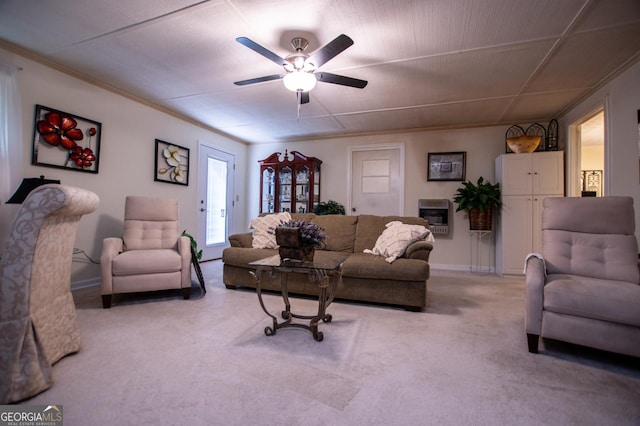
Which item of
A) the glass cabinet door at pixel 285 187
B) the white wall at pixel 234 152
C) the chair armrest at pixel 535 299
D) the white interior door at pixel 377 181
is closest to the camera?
the chair armrest at pixel 535 299

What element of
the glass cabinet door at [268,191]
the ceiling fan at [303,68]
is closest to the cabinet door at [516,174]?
the ceiling fan at [303,68]

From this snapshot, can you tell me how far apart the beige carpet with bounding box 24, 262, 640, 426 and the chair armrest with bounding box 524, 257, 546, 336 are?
183mm

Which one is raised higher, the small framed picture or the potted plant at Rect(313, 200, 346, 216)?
the small framed picture

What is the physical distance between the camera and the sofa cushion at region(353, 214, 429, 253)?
10.7ft

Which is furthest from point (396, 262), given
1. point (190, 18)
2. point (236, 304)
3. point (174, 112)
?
point (174, 112)

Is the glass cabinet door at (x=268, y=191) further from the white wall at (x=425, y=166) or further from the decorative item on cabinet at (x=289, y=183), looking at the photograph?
the white wall at (x=425, y=166)

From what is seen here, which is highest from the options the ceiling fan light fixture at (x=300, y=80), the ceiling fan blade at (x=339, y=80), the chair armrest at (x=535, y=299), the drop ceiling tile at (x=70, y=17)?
the drop ceiling tile at (x=70, y=17)

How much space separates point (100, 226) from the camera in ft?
10.9

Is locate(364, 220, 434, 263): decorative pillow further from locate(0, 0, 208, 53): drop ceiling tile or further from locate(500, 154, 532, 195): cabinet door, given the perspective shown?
locate(0, 0, 208, 53): drop ceiling tile

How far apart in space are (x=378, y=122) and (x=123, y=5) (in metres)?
3.46

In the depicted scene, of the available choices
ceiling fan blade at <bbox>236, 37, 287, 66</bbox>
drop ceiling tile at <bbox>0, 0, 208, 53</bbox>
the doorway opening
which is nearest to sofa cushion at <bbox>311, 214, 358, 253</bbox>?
ceiling fan blade at <bbox>236, 37, 287, 66</bbox>

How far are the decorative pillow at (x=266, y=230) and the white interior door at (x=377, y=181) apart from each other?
2090 millimetres

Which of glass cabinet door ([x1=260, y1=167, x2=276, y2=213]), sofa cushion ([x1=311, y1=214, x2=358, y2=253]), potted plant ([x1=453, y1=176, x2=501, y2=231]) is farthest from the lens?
glass cabinet door ([x1=260, y1=167, x2=276, y2=213])

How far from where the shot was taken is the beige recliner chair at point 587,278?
1624 mm
